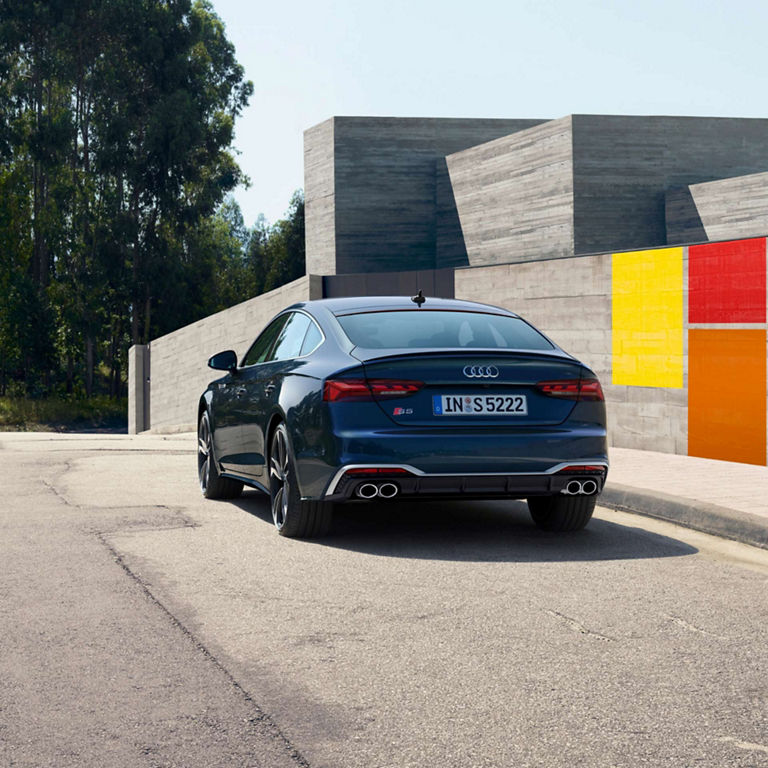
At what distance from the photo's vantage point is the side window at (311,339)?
26.4 ft

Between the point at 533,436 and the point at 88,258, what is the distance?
46.2m

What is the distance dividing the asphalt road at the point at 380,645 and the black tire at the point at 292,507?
12 centimetres

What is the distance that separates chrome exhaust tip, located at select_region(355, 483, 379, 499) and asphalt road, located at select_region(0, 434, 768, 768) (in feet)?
1.27

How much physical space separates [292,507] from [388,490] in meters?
0.83

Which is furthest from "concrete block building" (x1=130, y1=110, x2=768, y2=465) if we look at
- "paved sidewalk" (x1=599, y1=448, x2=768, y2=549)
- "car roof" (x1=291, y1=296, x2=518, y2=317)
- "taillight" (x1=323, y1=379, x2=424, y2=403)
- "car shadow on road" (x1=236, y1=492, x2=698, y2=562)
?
"taillight" (x1=323, y1=379, x2=424, y2=403)

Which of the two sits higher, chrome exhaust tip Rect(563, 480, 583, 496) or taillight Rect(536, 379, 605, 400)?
taillight Rect(536, 379, 605, 400)

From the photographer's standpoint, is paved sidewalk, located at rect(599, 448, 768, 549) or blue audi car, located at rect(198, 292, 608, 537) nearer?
blue audi car, located at rect(198, 292, 608, 537)

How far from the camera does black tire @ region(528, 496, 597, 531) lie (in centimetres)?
803

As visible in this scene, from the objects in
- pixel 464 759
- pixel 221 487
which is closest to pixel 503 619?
pixel 464 759

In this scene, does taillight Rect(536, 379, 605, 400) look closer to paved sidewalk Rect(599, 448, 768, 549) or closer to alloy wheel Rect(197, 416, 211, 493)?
paved sidewalk Rect(599, 448, 768, 549)

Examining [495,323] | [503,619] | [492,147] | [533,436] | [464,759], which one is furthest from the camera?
[492,147]

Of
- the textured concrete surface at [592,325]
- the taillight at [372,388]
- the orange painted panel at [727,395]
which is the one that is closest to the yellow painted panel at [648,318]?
the textured concrete surface at [592,325]

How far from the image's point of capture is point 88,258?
51156 millimetres

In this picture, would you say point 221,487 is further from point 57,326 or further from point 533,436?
point 57,326
